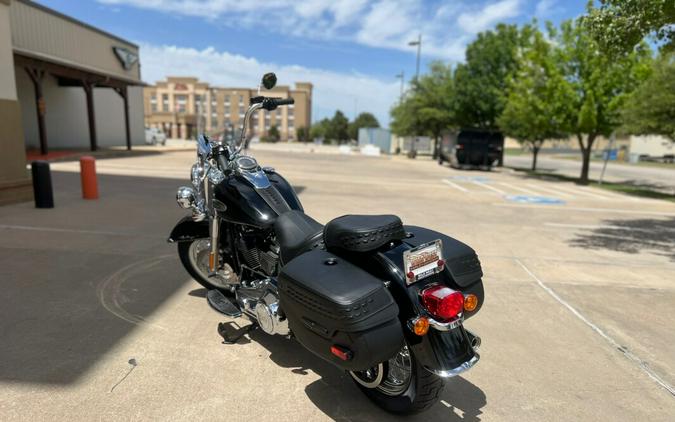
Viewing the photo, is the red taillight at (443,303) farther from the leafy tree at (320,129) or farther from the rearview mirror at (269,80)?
the leafy tree at (320,129)

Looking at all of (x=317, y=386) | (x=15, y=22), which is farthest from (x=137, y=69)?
(x=317, y=386)

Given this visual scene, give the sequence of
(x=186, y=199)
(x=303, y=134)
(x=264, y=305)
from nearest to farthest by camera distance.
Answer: (x=264, y=305)
(x=186, y=199)
(x=303, y=134)

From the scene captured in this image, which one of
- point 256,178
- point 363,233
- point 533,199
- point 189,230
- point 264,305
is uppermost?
point 256,178

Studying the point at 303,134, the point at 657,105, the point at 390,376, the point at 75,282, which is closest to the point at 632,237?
the point at 390,376

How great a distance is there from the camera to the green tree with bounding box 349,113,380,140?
3637 inches

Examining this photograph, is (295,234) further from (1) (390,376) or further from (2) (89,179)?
(2) (89,179)

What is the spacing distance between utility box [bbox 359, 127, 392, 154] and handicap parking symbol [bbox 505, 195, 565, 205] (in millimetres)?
34941

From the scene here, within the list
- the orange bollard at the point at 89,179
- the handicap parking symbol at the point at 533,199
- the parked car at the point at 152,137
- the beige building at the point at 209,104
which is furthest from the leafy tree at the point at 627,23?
the beige building at the point at 209,104

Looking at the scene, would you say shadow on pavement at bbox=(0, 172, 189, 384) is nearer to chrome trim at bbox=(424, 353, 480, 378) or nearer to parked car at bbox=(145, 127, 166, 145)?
chrome trim at bbox=(424, 353, 480, 378)

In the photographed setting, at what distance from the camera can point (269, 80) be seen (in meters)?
3.48

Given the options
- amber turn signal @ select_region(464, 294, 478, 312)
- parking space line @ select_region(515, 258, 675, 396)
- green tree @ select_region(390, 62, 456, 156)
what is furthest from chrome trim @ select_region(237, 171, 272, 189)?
green tree @ select_region(390, 62, 456, 156)

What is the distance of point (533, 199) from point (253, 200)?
11.0 metres

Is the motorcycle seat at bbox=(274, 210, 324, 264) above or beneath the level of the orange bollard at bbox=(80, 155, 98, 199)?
above

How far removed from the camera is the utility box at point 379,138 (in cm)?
4784
